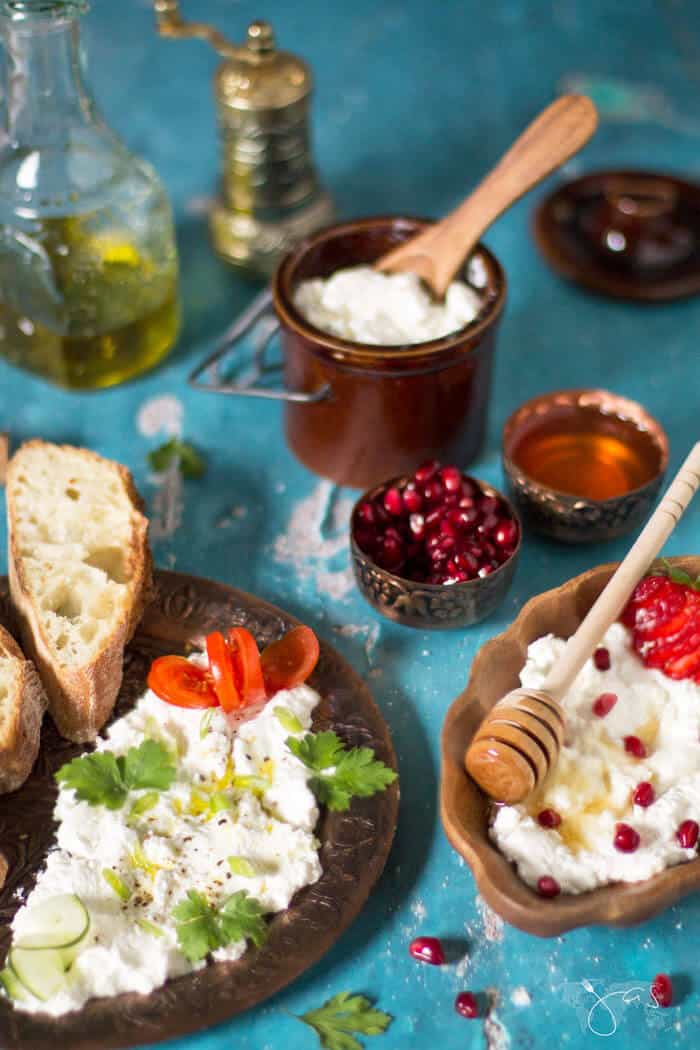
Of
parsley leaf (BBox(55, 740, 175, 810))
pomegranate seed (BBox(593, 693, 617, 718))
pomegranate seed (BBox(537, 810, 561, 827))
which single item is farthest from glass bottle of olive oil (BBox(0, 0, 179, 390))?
pomegranate seed (BBox(537, 810, 561, 827))

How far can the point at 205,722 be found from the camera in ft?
6.82

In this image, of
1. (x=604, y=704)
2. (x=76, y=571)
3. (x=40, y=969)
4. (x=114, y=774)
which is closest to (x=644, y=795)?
(x=604, y=704)

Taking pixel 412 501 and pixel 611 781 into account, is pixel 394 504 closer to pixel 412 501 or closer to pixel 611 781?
pixel 412 501

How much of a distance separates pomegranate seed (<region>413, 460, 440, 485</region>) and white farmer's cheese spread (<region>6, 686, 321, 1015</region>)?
1.88 ft

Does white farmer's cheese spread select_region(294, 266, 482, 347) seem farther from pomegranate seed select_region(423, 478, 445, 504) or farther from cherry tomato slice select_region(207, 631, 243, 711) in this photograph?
cherry tomato slice select_region(207, 631, 243, 711)

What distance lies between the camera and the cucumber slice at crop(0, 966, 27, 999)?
5.83 ft

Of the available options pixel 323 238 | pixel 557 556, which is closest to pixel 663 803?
pixel 557 556

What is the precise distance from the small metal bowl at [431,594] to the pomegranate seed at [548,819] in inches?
18.8

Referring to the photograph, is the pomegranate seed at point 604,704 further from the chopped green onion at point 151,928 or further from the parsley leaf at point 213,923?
the chopped green onion at point 151,928

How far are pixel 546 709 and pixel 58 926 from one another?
836 millimetres

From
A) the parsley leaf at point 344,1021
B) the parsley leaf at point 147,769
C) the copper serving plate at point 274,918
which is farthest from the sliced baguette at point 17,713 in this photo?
the parsley leaf at point 344,1021

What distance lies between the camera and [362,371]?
2.47 m

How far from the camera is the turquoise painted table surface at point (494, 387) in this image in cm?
188

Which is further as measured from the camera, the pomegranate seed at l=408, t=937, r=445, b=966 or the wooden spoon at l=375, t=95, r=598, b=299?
the wooden spoon at l=375, t=95, r=598, b=299
